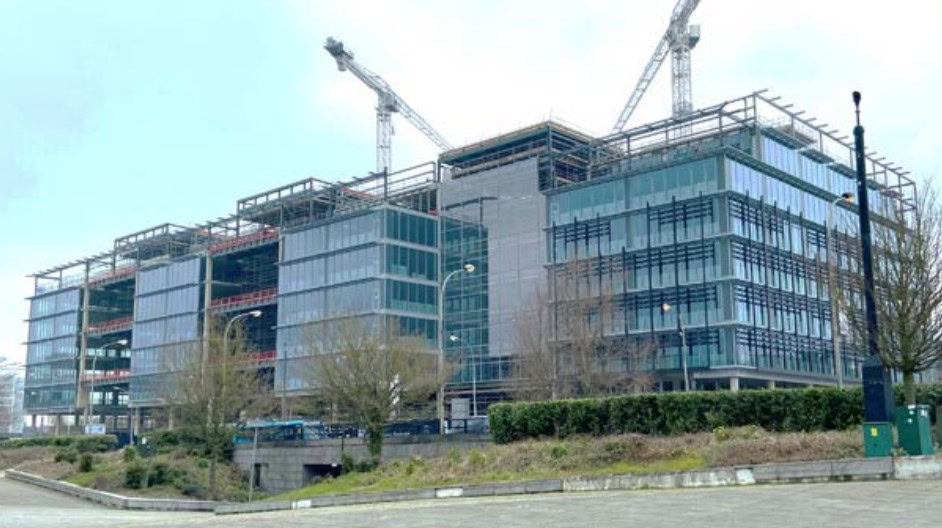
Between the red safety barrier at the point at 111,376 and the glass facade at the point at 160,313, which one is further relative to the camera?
the red safety barrier at the point at 111,376

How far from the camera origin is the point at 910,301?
2312 centimetres

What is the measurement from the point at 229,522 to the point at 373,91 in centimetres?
10483

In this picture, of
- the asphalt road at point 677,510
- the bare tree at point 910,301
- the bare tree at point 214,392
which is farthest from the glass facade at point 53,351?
the bare tree at point 910,301

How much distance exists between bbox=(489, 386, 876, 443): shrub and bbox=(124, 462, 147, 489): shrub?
18004 millimetres

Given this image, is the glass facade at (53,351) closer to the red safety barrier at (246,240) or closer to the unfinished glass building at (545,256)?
the unfinished glass building at (545,256)

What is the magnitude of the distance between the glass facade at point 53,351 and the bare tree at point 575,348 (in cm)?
7080

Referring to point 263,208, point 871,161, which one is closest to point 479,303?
point 263,208

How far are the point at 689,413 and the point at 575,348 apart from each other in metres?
19.1

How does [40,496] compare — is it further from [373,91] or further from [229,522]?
[373,91]

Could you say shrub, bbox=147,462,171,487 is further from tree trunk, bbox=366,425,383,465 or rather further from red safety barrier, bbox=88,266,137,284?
red safety barrier, bbox=88,266,137,284

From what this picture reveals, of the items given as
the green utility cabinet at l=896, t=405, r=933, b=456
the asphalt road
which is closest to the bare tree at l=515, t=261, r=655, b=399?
the green utility cabinet at l=896, t=405, r=933, b=456

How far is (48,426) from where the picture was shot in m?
116

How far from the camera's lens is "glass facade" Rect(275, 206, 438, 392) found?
74.9 meters

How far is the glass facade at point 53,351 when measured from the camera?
107375 mm
